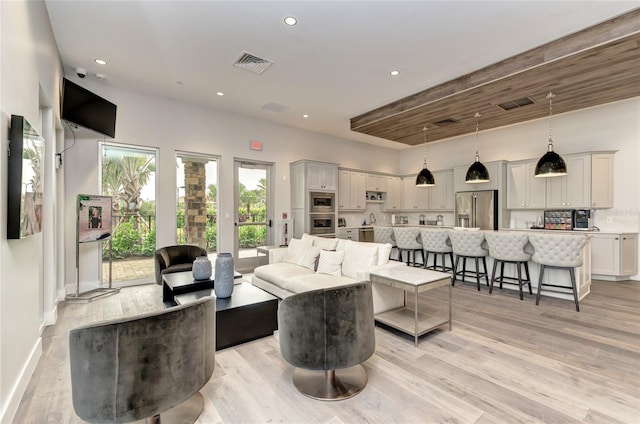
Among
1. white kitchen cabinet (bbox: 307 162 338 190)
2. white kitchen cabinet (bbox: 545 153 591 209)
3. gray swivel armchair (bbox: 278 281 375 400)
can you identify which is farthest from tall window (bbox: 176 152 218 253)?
white kitchen cabinet (bbox: 545 153 591 209)

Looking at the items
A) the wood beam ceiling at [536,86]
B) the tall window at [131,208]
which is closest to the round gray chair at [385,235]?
the wood beam ceiling at [536,86]

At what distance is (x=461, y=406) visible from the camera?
6.33 feet

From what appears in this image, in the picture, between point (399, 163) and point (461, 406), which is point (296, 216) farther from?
point (461, 406)

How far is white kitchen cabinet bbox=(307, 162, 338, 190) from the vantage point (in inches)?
261

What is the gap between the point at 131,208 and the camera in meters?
5.11

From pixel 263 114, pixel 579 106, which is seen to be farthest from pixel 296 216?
pixel 579 106

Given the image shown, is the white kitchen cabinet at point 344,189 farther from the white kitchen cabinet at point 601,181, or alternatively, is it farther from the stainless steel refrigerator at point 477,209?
the white kitchen cabinet at point 601,181

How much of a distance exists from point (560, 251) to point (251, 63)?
4776mm

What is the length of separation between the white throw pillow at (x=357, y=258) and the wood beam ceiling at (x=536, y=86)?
A: 2.83 m

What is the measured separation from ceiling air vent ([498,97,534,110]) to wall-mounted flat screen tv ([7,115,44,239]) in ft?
19.8

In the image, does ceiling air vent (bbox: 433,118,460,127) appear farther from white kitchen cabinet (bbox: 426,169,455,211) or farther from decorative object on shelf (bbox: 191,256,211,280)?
decorative object on shelf (bbox: 191,256,211,280)

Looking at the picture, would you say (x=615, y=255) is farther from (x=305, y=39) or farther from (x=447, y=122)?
(x=305, y=39)


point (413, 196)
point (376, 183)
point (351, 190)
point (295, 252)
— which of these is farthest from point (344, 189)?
point (295, 252)

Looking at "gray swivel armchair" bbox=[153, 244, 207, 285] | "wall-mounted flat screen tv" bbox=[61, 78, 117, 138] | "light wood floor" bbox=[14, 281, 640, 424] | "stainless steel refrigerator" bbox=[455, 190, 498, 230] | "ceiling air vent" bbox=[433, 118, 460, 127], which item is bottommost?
"light wood floor" bbox=[14, 281, 640, 424]
